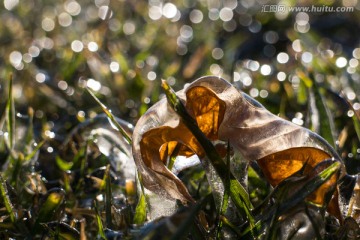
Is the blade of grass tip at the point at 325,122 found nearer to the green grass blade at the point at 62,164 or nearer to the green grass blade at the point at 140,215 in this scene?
the green grass blade at the point at 140,215

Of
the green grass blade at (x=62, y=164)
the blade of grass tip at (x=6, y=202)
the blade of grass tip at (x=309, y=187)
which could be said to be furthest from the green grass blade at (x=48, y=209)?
the blade of grass tip at (x=309, y=187)

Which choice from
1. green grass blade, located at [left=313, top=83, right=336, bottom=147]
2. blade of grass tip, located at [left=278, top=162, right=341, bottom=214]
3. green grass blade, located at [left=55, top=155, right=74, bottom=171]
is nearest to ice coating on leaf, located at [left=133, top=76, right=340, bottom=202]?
blade of grass tip, located at [left=278, top=162, right=341, bottom=214]

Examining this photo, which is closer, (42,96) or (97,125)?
(97,125)

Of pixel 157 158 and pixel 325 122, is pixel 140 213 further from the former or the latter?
pixel 325 122

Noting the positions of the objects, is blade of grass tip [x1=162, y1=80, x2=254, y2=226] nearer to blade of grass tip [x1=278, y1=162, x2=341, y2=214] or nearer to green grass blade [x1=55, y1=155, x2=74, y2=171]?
blade of grass tip [x1=278, y1=162, x2=341, y2=214]

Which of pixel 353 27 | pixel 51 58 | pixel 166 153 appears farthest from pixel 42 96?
pixel 353 27

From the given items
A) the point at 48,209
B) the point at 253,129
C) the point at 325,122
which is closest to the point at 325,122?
the point at 325,122

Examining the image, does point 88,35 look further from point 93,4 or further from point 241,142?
point 241,142
